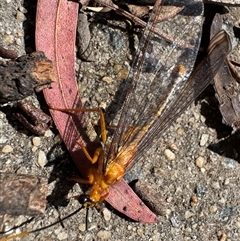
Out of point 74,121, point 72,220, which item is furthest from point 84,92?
point 72,220

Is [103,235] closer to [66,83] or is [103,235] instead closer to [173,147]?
[173,147]

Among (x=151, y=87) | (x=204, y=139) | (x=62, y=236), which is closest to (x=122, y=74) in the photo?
(x=151, y=87)

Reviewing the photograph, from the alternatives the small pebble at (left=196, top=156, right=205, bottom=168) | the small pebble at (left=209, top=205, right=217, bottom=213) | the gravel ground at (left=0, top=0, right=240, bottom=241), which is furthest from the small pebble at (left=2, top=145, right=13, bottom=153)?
the small pebble at (left=209, top=205, right=217, bottom=213)

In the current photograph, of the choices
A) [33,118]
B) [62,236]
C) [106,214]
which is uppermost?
[33,118]

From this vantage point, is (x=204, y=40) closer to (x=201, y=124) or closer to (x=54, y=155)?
(x=201, y=124)

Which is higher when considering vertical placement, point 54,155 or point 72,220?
point 54,155

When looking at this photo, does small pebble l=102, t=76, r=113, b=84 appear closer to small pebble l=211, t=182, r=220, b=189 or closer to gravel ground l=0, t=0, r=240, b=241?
gravel ground l=0, t=0, r=240, b=241
